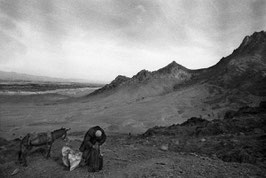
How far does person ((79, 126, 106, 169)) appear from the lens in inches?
280

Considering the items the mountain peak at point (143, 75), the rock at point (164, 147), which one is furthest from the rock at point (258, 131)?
the mountain peak at point (143, 75)

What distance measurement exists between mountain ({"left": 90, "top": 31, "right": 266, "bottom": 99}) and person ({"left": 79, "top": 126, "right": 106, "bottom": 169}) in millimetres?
24699

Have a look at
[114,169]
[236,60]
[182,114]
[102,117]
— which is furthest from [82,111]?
[236,60]

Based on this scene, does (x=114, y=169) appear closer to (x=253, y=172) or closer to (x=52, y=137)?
(x=52, y=137)

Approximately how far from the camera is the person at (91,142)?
711 centimetres

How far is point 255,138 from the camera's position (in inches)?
396

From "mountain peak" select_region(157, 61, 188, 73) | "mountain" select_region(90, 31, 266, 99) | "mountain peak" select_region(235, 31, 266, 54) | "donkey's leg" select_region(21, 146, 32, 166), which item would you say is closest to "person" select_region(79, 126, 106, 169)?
"donkey's leg" select_region(21, 146, 32, 166)

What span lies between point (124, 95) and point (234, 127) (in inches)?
1020

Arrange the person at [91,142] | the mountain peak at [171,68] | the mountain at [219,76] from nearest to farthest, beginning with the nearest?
the person at [91,142] → the mountain at [219,76] → the mountain peak at [171,68]

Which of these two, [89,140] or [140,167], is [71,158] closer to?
[89,140]

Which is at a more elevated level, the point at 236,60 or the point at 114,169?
the point at 236,60

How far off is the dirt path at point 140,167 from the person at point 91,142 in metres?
0.41

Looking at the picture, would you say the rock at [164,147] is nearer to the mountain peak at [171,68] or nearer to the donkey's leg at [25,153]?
the donkey's leg at [25,153]

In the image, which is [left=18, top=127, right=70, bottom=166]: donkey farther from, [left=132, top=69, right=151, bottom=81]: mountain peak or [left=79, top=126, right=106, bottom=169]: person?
[left=132, top=69, right=151, bottom=81]: mountain peak
